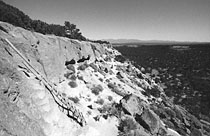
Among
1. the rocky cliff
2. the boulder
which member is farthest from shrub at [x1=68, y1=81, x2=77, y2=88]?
the boulder

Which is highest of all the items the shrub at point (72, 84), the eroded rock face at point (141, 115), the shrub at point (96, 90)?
the shrub at point (72, 84)

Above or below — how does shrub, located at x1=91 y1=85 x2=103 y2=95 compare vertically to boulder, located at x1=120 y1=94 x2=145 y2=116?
above

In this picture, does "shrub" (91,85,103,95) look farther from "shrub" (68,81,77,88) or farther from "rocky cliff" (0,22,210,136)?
"shrub" (68,81,77,88)

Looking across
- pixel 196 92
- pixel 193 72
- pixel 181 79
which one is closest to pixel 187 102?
pixel 196 92

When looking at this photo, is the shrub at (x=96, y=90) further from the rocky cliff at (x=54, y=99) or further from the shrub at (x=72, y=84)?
the shrub at (x=72, y=84)

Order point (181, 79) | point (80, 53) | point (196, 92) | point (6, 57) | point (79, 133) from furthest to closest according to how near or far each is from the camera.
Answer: point (181, 79) → point (196, 92) → point (80, 53) → point (79, 133) → point (6, 57)

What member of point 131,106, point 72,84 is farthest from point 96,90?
point 131,106

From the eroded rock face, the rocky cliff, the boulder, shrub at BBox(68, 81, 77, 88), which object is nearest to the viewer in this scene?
the rocky cliff

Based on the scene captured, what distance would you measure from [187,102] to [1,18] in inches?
2209

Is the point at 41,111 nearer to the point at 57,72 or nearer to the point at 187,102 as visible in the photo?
the point at 57,72

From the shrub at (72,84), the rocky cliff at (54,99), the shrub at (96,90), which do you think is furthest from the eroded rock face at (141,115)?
the shrub at (72,84)

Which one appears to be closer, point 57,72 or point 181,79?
point 57,72

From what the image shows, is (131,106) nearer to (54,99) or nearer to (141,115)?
(141,115)

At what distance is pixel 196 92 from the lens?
50.2 m
